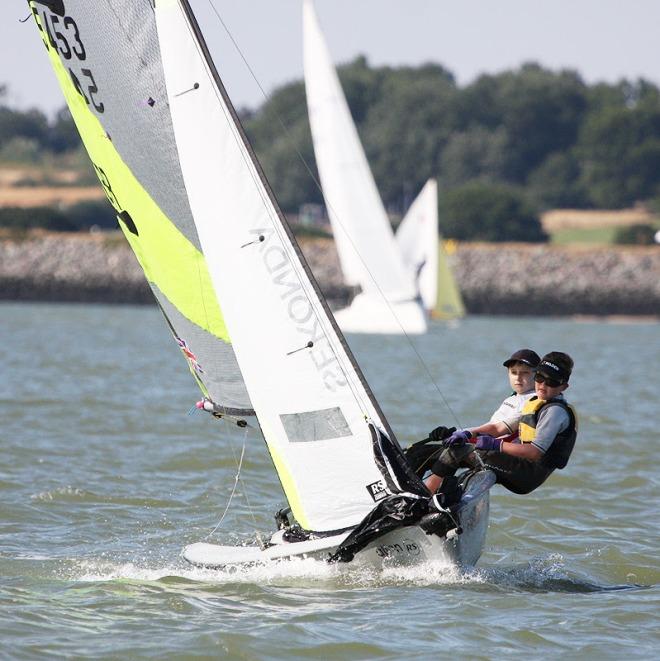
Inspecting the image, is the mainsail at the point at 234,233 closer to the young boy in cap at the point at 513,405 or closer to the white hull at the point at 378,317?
the young boy in cap at the point at 513,405

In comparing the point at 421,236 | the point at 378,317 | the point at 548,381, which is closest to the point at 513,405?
the point at 548,381

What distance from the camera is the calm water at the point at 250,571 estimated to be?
579cm

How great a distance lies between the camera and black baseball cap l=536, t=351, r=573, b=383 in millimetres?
6777

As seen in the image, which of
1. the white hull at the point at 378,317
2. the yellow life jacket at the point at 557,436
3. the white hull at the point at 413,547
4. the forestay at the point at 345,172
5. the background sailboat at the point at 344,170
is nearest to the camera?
the white hull at the point at 413,547

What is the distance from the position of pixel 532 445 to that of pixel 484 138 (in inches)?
2632

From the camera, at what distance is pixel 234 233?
6758 mm

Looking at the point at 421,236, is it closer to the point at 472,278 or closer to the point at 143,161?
the point at 472,278

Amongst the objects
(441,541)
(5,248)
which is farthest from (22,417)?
(5,248)

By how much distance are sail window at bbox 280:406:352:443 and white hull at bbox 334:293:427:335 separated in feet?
69.3

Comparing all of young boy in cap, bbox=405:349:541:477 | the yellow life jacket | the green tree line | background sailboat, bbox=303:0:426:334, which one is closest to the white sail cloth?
young boy in cap, bbox=405:349:541:477

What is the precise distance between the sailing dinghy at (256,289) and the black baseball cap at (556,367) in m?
0.58

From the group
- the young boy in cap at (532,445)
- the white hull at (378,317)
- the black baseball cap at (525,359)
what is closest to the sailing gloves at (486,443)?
the young boy in cap at (532,445)

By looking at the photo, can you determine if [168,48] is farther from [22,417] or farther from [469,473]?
[22,417]

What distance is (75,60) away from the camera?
6969 millimetres
